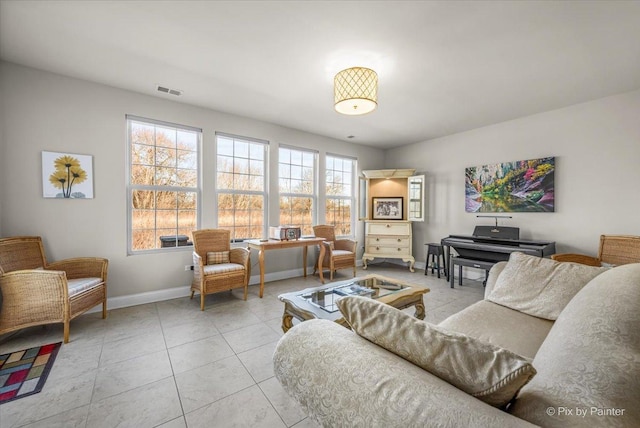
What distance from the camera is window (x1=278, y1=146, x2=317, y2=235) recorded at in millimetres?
4613

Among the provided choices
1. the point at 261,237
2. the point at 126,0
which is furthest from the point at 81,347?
the point at 126,0

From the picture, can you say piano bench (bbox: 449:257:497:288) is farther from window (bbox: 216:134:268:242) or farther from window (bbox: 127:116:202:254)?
window (bbox: 127:116:202:254)

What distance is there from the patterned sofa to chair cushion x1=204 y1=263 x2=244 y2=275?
7.84 ft

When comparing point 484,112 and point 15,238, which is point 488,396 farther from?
point 484,112

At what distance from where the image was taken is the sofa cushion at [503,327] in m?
1.49

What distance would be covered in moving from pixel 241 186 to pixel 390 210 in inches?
124

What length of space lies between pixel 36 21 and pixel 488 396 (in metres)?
3.61

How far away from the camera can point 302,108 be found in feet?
12.2

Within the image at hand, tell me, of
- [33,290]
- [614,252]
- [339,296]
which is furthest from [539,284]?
[33,290]

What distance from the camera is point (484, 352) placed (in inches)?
29.1

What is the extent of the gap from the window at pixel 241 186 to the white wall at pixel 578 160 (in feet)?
11.8

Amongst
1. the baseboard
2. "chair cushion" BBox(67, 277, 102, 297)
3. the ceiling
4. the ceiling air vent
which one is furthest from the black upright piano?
"chair cushion" BBox(67, 277, 102, 297)

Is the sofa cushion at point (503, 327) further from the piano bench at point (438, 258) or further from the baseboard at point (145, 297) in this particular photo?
the baseboard at point (145, 297)

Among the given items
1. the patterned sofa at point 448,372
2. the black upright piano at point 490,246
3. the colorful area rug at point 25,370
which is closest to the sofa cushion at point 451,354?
the patterned sofa at point 448,372
